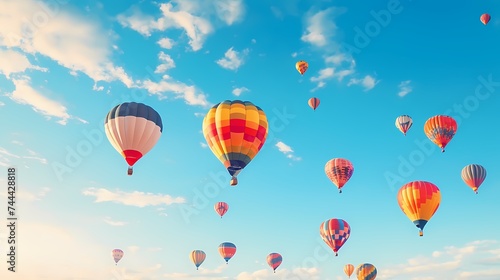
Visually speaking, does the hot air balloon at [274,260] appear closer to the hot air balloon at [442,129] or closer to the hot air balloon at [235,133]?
the hot air balloon at [442,129]

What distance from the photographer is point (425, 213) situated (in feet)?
117

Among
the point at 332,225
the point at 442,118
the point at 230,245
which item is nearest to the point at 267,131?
the point at 332,225

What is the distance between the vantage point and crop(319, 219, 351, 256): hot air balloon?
43.2m

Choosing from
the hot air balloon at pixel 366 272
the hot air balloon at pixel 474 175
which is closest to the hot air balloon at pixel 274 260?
the hot air balloon at pixel 366 272

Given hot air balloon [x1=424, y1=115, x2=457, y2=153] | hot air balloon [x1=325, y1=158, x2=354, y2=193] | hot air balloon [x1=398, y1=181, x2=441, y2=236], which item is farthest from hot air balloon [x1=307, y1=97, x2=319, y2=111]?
hot air balloon [x1=398, y1=181, x2=441, y2=236]

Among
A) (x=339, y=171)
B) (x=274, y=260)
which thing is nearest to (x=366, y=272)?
(x=274, y=260)

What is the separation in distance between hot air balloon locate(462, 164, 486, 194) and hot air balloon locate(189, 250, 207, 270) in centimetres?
3468

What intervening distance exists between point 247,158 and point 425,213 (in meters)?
17.3

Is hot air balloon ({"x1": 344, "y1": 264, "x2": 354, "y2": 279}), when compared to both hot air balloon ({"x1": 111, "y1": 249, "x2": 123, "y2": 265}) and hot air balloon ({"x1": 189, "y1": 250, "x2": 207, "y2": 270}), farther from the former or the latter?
hot air balloon ({"x1": 111, "y1": 249, "x2": 123, "y2": 265})

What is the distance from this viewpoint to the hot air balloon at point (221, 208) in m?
52.6

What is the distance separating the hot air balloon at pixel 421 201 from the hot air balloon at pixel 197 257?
32.2 metres

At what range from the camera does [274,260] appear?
59781 mm

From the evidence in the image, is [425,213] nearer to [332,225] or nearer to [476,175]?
[332,225]

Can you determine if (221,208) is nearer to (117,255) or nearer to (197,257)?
(197,257)
